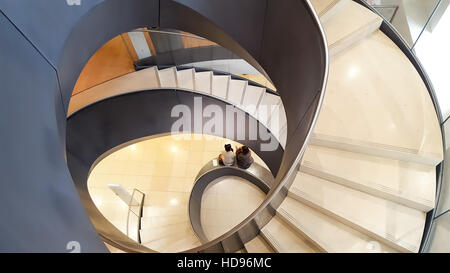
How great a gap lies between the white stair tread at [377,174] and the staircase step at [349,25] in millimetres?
1580

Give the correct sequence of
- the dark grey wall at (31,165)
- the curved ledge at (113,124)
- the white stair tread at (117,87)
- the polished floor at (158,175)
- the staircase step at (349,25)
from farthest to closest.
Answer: the polished floor at (158,175)
the curved ledge at (113,124)
the white stair tread at (117,87)
the staircase step at (349,25)
the dark grey wall at (31,165)

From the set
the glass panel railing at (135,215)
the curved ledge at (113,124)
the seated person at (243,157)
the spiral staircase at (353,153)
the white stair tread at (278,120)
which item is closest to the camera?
the spiral staircase at (353,153)

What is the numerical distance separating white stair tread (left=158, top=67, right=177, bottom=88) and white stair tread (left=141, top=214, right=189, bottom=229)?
372cm

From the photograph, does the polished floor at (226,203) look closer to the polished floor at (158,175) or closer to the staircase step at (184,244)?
the polished floor at (158,175)

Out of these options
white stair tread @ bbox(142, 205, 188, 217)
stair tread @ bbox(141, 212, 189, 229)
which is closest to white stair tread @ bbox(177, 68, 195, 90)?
white stair tread @ bbox(142, 205, 188, 217)

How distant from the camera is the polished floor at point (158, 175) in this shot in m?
7.69

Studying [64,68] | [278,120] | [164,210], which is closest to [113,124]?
[164,210]

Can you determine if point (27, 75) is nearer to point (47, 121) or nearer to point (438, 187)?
point (47, 121)

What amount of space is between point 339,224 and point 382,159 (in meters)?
0.95

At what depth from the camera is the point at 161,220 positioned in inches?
305

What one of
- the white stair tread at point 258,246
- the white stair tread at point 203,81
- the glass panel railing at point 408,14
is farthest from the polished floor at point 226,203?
the glass panel railing at point 408,14

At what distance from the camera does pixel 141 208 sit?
7531 millimetres
